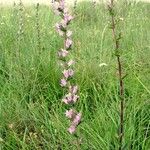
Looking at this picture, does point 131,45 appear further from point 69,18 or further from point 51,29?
point 69,18

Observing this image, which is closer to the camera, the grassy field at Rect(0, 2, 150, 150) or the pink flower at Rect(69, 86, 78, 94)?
the pink flower at Rect(69, 86, 78, 94)

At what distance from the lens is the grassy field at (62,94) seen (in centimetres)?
255

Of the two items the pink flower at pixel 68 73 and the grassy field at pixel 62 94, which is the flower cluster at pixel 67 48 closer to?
the pink flower at pixel 68 73

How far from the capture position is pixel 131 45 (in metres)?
4.73

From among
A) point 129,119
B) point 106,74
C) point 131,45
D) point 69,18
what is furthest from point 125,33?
point 69,18

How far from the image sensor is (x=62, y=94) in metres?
3.39

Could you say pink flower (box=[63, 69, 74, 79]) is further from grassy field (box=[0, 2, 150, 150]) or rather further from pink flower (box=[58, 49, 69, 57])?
grassy field (box=[0, 2, 150, 150])

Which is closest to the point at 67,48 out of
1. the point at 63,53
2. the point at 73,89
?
the point at 63,53

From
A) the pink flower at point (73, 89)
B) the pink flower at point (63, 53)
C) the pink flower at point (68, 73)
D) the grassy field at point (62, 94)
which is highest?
the pink flower at point (63, 53)

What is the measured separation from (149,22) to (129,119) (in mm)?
3596

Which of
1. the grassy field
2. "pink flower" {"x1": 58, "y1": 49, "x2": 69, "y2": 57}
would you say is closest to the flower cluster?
"pink flower" {"x1": 58, "y1": 49, "x2": 69, "y2": 57}

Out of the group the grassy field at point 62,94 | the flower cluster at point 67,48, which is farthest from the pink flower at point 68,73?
the grassy field at point 62,94

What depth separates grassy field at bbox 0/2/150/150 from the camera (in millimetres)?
2549

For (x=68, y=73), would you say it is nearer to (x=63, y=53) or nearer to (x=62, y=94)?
Answer: (x=63, y=53)
